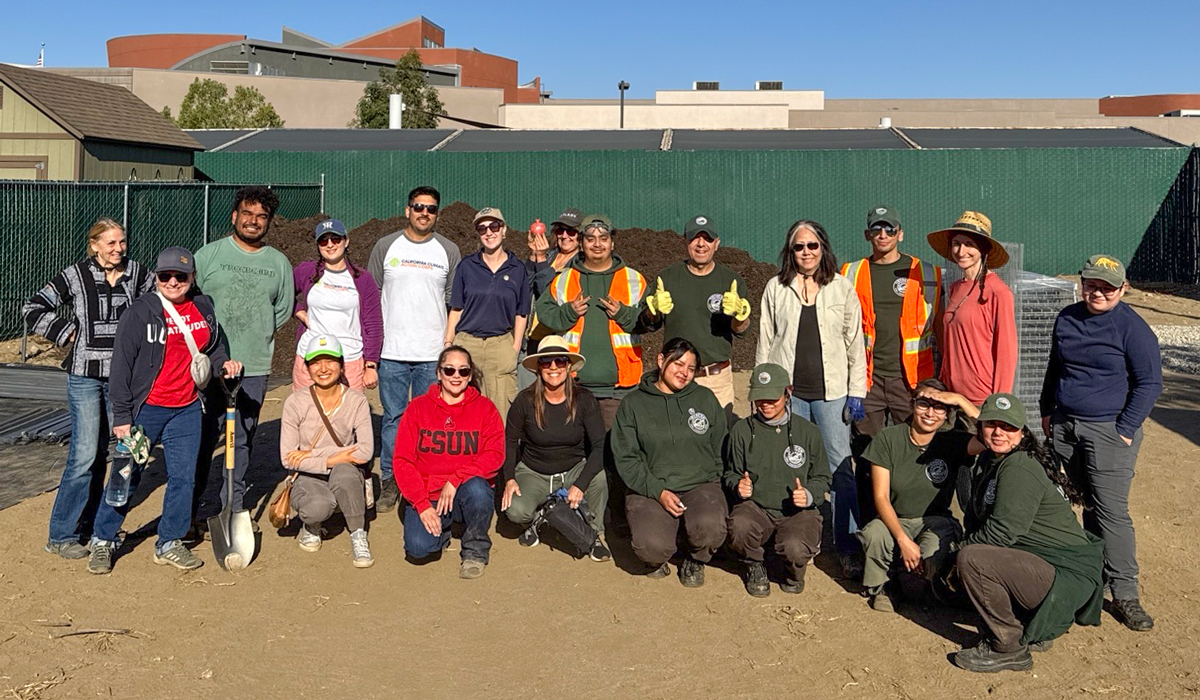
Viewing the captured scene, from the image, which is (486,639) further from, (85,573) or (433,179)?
(433,179)

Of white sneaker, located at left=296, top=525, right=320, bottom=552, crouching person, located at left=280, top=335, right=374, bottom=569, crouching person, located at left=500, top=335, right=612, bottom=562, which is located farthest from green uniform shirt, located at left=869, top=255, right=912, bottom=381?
white sneaker, located at left=296, top=525, right=320, bottom=552

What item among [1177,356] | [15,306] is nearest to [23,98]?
[15,306]

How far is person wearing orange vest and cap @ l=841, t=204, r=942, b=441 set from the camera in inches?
237

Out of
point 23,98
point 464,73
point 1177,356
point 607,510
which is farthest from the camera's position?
point 464,73

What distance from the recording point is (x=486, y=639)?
5098 millimetres

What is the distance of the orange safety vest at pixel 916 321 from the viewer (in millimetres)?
6031

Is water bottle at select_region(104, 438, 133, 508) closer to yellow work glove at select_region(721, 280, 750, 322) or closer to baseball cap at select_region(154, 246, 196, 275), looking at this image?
baseball cap at select_region(154, 246, 196, 275)

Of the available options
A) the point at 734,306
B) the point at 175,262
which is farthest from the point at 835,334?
the point at 175,262

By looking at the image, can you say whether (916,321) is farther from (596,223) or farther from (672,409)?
(596,223)

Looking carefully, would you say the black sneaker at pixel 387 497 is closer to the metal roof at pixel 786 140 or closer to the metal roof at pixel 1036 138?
the metal roof at pixel 786 140

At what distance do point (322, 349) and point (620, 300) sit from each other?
5.85 ft

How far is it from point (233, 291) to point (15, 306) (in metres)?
9.13

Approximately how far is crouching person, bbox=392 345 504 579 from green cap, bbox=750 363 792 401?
1.55 metres

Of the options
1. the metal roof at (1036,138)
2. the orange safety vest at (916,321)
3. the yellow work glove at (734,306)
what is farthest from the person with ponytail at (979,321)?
Result: the metal roof at (1036,138)
